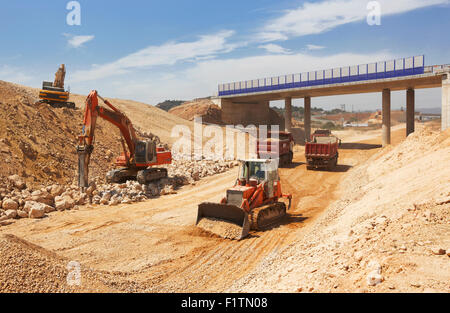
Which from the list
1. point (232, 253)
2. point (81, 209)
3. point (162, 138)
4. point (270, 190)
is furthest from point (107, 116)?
point (162, 138)

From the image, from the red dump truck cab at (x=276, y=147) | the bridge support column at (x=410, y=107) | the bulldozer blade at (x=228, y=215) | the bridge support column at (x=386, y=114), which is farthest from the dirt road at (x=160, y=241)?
the bridge support column at (x=410, y=107)

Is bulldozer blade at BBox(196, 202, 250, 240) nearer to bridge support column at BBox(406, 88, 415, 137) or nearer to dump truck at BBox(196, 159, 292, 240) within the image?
dump truck at BBox(196, 159, 292, 240)

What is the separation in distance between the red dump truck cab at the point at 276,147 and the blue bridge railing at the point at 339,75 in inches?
478

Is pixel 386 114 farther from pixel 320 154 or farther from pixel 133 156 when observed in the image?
pixel 133 156

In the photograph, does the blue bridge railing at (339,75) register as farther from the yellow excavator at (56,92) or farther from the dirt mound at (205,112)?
the yellow excavator at (56,92)

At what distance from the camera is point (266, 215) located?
480 inches

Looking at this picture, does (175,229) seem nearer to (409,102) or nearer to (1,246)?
(1,246)

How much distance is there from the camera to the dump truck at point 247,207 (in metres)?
11.2

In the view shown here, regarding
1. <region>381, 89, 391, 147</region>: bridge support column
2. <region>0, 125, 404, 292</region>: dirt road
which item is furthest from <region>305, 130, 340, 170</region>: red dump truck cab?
<region>381, 89, 391, 147</region>: bridge support column

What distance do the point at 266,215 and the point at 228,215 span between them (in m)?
1.50

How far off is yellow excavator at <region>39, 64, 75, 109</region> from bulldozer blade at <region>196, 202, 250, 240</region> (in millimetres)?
23020

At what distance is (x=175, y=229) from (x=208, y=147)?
21.9 meters

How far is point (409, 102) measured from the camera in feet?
121

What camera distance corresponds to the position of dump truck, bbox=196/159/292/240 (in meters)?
11.2
